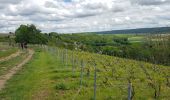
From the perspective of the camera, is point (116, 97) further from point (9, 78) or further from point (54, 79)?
point (9, 78)

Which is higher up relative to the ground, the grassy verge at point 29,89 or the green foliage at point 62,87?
the green foliage at point 62,87

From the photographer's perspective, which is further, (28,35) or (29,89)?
(28,35)

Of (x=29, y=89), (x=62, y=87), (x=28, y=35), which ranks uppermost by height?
(x=28, y=35)

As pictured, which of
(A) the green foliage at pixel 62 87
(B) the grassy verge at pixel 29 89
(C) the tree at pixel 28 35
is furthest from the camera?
(C) the tree at pixel 28 35

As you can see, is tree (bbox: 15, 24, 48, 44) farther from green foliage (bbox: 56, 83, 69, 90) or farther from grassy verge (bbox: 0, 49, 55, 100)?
green foliage (bbox: 56, 83, 69, 90)

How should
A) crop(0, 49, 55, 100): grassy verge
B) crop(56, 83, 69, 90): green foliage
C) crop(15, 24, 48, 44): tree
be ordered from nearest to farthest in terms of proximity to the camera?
1. crop(0, 49, 55, 100): grassy verge
2. crop(56, 83, 69, 90): green foliage
3. crop(15, 24, 48, 44): tree

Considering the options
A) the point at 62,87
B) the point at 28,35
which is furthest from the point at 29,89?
the point at 28,35

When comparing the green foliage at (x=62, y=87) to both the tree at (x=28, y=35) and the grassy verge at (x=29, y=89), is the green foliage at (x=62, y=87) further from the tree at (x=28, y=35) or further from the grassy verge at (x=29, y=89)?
the tree at (x=28, y=35)

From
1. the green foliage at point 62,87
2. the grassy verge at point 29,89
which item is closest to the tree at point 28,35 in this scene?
the grassy verge at point 29,89

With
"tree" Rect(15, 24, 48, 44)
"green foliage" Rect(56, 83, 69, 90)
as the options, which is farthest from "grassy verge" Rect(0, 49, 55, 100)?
"tree" Rect(15, 24, 48, 44)

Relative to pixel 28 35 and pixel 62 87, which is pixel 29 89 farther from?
pixel 28 35

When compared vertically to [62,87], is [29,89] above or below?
below

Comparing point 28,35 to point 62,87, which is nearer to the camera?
point 62,87

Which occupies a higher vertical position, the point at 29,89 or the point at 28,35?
the point at 28,35
